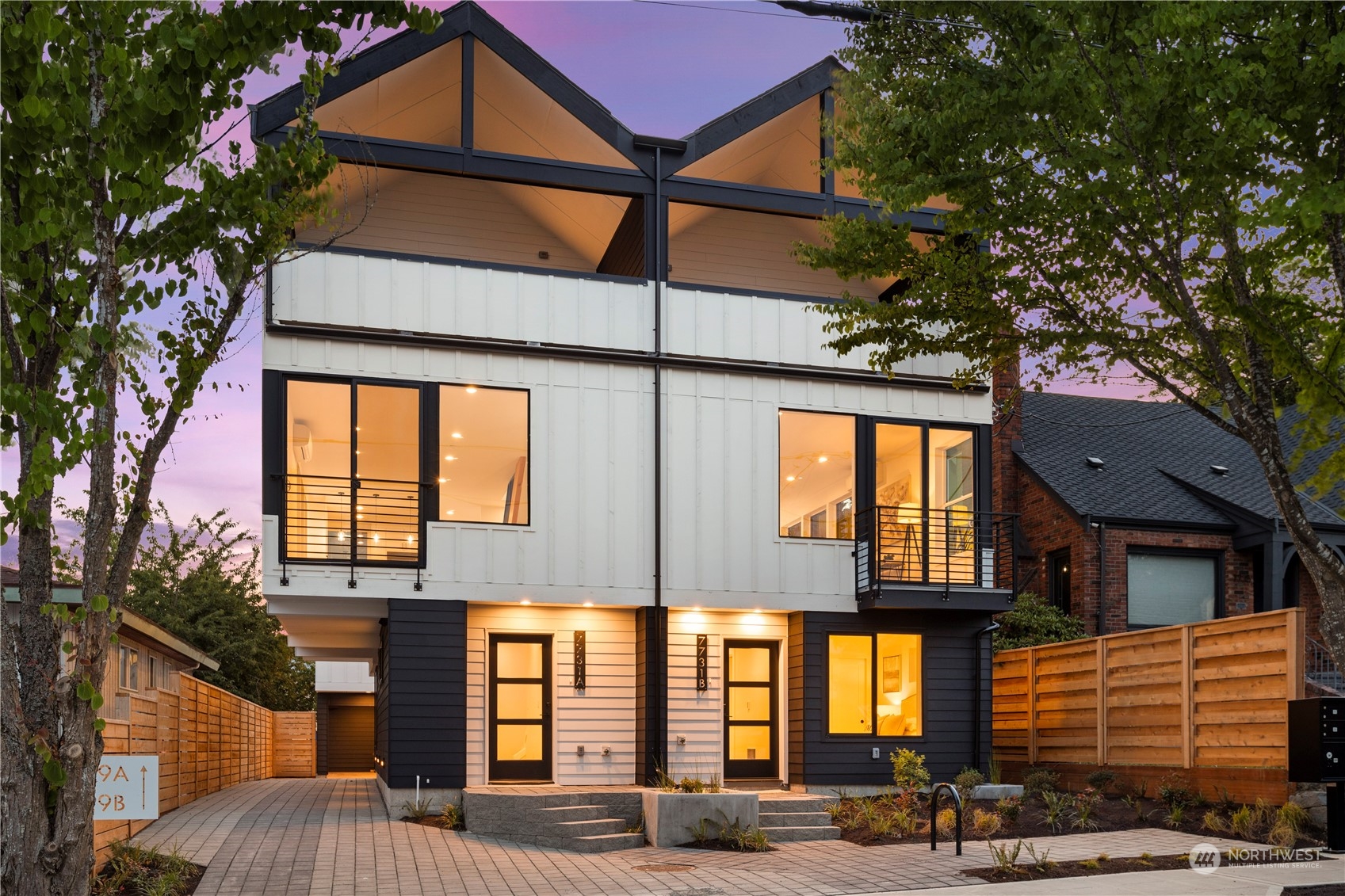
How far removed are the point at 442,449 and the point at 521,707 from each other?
3497 mm

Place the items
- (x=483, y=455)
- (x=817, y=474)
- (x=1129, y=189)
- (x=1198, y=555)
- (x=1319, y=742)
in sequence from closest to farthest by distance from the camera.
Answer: (x=1129, y=189)
(x=1319, y=742)
(x=483, y=455)
(x=817, y=474)
(x=1198, y=555)

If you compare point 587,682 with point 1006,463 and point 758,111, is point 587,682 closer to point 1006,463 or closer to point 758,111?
point 758,111

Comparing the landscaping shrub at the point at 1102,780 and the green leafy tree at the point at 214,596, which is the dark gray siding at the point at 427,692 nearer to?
the landscaping shrub at the point at 1102,780

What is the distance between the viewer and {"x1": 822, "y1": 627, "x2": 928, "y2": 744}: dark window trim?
15.7 m

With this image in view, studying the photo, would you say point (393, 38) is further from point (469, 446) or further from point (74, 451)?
point (74, 451)

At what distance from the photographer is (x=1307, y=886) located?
9117mm

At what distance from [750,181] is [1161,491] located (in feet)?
34.7

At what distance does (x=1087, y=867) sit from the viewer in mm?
10172

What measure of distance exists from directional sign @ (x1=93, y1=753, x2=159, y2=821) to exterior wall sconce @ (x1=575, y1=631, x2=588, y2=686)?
727 centimetres

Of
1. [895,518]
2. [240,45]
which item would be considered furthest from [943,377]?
[240,45]

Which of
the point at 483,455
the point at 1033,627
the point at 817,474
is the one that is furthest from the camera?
the point at 1033,627

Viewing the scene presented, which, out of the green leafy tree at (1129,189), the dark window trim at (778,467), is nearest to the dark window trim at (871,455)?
the dark window trim at (778,467)

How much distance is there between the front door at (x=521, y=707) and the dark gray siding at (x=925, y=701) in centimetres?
338

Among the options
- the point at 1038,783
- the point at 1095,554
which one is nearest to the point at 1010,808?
the point at 1038,783
